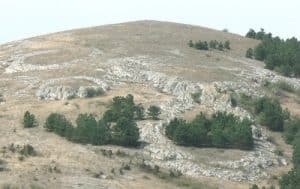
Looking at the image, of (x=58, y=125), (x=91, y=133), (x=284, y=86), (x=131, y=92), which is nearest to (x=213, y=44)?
(x=284, y=86)

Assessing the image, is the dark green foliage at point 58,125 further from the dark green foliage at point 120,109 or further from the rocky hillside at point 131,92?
the dark green foliage at point 120,109

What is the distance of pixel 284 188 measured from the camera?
69.8m

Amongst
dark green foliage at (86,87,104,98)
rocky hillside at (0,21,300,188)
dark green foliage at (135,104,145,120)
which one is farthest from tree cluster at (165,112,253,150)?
dark green foliage at (86,87,104,98)

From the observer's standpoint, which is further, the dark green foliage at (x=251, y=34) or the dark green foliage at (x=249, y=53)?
the dark green foliage at (x=251, y=34)

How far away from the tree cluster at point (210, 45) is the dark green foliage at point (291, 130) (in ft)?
112

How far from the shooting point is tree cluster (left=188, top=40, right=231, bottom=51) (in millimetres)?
125438

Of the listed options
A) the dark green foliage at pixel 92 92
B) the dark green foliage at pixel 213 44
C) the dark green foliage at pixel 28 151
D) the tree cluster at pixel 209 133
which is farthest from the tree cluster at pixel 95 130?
the dark green foliage at pixel 213 44

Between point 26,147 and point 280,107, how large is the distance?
36726mm

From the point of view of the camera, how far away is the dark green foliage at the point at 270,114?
93.7 m

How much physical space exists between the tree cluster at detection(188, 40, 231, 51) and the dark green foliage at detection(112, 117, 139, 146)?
4486 centimetres

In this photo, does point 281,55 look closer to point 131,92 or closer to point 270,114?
point 270,114

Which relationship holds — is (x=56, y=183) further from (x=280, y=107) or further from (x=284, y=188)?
(x=280, y=107)

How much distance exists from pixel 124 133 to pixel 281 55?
156 ft

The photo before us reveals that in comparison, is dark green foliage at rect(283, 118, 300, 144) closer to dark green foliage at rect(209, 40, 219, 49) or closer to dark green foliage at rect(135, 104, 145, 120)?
dark green foliage at rect(135, 104, 145, 120)
